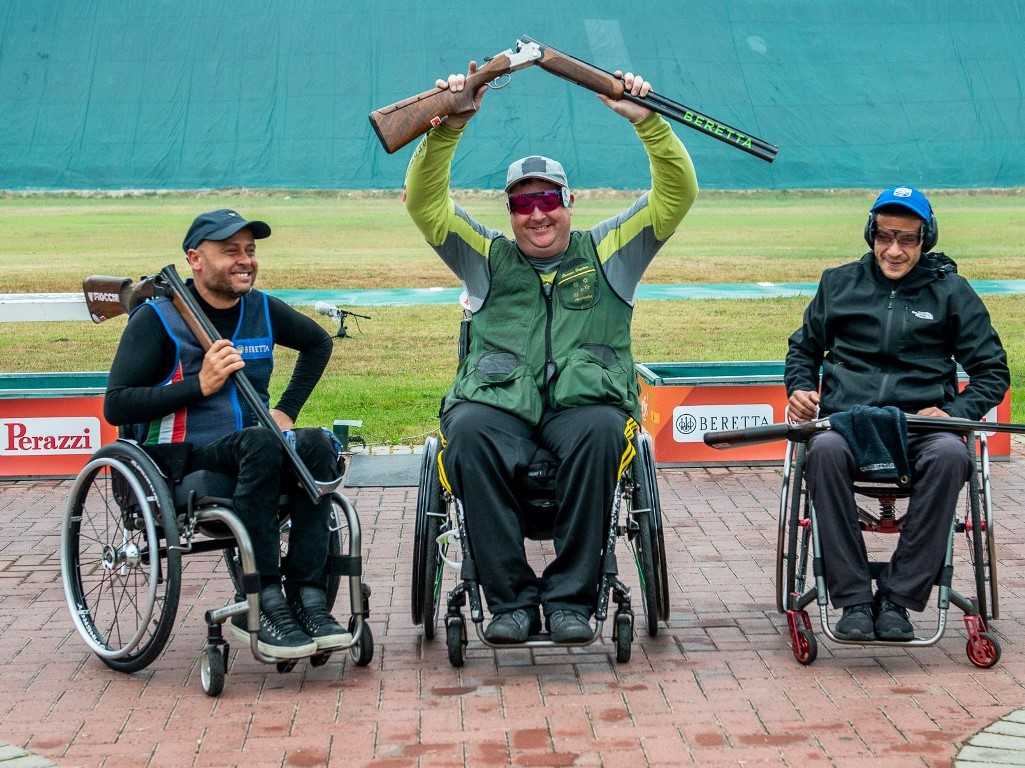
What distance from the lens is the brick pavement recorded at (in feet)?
11.5

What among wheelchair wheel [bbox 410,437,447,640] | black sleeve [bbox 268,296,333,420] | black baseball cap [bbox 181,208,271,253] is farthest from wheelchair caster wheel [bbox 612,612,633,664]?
black baseball cap [bbox 181,208,271,253]

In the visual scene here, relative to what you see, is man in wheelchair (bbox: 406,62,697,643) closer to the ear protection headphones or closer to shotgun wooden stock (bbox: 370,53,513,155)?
shotgun wooden stock (bbox: 370,53,513,155)

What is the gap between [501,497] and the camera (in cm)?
414

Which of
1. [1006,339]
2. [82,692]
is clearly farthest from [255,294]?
[1006,339]

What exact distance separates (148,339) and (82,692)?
1.00 m

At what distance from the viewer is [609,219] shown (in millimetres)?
4426

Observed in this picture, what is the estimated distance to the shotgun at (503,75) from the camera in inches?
168

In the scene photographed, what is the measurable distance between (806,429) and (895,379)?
37 cm

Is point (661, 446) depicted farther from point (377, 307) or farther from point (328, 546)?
point (377, 307)

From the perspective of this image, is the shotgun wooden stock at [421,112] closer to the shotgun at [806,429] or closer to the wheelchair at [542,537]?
the wheelchair at [542,537]

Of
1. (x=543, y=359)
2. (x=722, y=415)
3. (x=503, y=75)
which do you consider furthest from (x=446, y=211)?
(x=722, y=415)

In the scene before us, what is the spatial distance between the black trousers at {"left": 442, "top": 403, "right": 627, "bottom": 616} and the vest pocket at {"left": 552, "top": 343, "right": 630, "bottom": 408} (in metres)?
0.08

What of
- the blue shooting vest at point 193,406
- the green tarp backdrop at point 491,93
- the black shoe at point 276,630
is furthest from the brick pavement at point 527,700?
the green tarp backdrop at point 491,93

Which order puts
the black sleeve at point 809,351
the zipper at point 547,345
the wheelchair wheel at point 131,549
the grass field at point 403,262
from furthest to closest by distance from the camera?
the grass field at point 403,262
the black sleeve at point 809,351
the zipper at point 547,345
the wheelchair wheel at point 131,549
